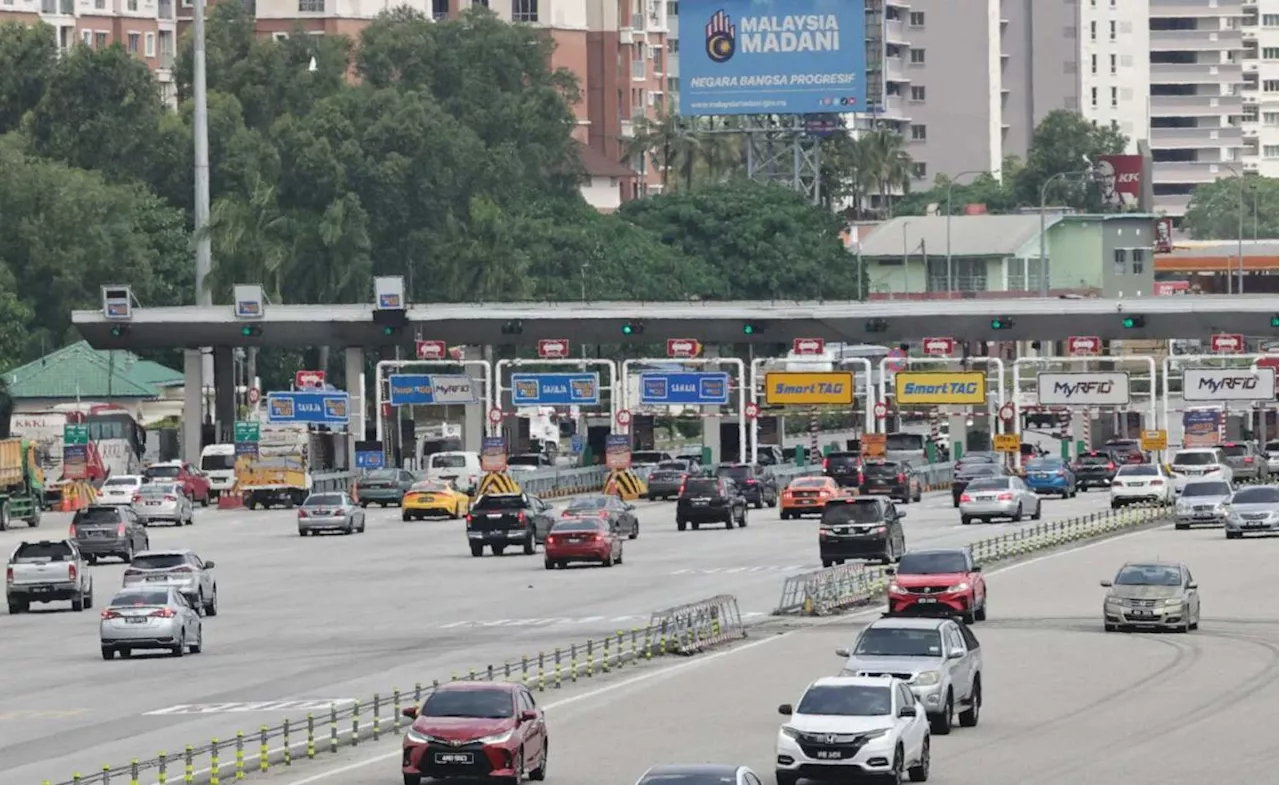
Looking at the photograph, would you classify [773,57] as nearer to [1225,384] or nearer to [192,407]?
[1225,384]

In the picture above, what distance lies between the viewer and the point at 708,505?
3140 inches

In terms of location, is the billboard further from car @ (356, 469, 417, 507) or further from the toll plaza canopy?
car @ (356, 469, 417, 507)

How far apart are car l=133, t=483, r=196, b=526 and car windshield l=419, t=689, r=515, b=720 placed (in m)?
52.2

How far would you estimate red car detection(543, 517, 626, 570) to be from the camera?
65.6 meters

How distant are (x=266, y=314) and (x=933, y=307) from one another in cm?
2257

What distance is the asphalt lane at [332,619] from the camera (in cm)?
3978

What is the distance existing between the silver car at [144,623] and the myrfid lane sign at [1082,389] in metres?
62.1

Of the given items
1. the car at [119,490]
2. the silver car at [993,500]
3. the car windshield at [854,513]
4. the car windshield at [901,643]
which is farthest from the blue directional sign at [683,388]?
the car windshield at [901,643]

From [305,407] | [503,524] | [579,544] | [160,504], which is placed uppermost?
[305,407]

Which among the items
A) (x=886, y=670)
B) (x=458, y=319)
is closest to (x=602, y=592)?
(x=886, y=670)

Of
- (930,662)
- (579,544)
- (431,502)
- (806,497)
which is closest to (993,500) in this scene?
(806,497)

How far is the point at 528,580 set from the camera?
2484 inches

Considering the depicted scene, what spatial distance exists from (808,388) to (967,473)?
53.3ft

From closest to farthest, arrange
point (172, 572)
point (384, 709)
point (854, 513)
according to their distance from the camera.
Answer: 1. point (384, 709)
2. point (172, 572)
3. point (854, 513)
